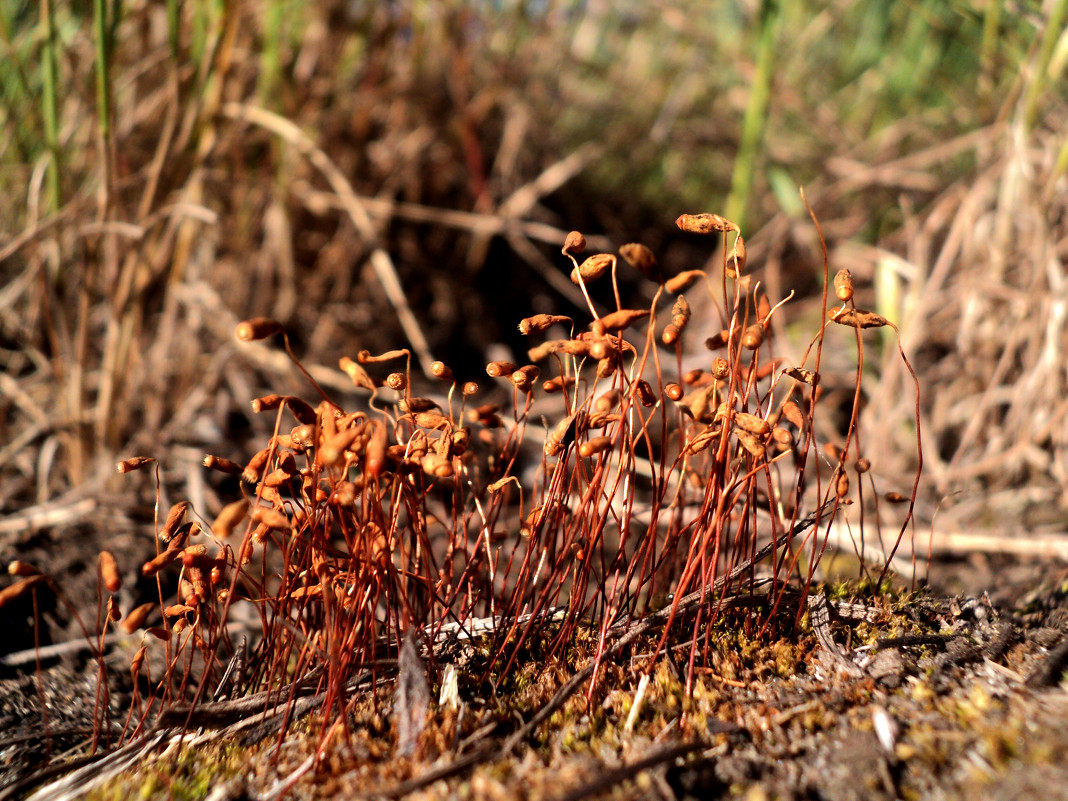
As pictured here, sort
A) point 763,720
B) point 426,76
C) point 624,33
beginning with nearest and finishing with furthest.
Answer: point 763,720 < point 426,76 < point 624,33

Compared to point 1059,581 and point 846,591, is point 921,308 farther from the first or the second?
point 846,591

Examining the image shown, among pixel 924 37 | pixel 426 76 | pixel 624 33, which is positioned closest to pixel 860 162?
pixel 924 37

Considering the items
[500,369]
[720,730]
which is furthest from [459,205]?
[720,730]

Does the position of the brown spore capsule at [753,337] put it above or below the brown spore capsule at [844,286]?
below

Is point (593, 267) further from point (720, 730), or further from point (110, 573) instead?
point (110, 573)

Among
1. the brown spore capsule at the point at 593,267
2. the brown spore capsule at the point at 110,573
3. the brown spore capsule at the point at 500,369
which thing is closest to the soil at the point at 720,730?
the brown spore capsule at the point at 110,573

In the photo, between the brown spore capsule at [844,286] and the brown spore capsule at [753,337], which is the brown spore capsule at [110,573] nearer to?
the brown spore capsule at [753,337]
